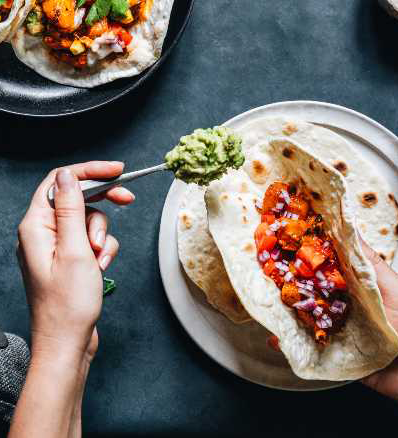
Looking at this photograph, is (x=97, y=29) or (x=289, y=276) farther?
(x=97, y=29)

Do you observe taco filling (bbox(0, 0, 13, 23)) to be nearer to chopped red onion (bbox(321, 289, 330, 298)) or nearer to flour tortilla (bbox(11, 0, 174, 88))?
flour tortilla (bbox(11, 0, 174, 88))

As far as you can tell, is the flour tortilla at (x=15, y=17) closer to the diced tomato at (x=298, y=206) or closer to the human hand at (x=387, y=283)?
the diced tomato at (x=298, y=206)

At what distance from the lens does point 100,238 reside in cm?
236

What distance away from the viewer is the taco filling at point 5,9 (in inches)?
106

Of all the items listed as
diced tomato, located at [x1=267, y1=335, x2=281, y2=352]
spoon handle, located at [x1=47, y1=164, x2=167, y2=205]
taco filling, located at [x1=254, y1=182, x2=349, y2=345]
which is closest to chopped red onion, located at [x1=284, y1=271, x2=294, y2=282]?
taco filling, located at [x1=254, y1=182, x2=349, y2=345]

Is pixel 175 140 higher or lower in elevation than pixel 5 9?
lower

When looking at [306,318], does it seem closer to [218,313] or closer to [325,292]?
[325,292]

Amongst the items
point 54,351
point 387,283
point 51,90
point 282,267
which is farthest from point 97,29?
point 387,283

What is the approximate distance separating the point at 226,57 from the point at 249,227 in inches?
34.5

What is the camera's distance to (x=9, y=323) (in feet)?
9.40

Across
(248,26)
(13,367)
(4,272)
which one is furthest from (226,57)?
(13,367)

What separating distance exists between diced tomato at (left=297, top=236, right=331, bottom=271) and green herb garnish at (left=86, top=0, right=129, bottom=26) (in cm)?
130

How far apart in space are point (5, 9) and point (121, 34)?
1.72 ft

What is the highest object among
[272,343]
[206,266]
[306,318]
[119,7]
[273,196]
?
[119,7]
